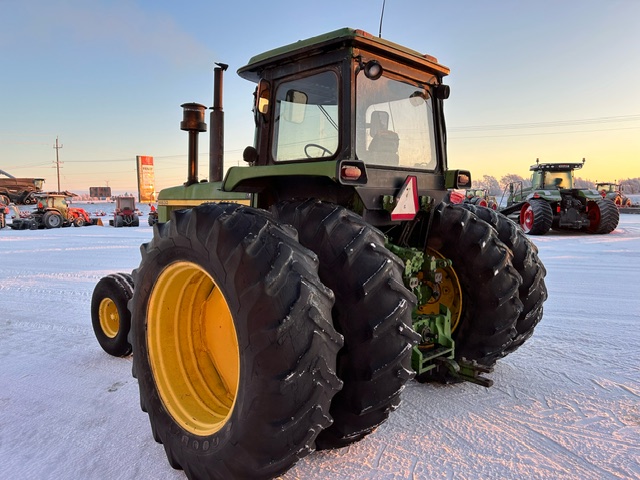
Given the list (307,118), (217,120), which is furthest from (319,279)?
(217,120)

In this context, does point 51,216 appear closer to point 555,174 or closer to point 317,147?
point 555,174

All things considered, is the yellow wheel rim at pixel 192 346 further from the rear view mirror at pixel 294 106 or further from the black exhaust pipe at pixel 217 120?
the black exhaust pipe at pixel 217 120

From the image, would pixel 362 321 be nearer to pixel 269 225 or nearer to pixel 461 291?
pixel 269 225

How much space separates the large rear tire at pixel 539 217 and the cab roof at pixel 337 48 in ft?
40.7

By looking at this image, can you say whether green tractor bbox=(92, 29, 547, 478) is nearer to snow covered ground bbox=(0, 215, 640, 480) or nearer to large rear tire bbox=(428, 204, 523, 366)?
large rear tire bbox=(428, 204, 523, 366)

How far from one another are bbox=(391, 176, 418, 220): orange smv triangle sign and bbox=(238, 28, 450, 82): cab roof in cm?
81

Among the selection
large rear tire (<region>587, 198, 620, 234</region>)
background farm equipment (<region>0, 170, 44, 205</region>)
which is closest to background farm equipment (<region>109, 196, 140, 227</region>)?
background farm equipment (<region>0, 170, 44, 205</region>)

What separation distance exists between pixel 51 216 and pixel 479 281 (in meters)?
25.0

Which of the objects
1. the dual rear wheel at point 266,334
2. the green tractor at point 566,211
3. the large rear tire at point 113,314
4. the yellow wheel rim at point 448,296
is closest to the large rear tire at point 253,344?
the dual rear wheel at point 266,334

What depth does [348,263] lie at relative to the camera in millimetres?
2186

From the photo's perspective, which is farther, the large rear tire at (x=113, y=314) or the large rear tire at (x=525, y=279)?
the large rear tire at (x=113, y=314)

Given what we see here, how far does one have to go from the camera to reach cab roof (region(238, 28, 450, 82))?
2.65 metres

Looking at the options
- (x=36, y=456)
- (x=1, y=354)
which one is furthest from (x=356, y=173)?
(x=1, y=354)

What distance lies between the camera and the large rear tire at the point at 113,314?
3961 mm
